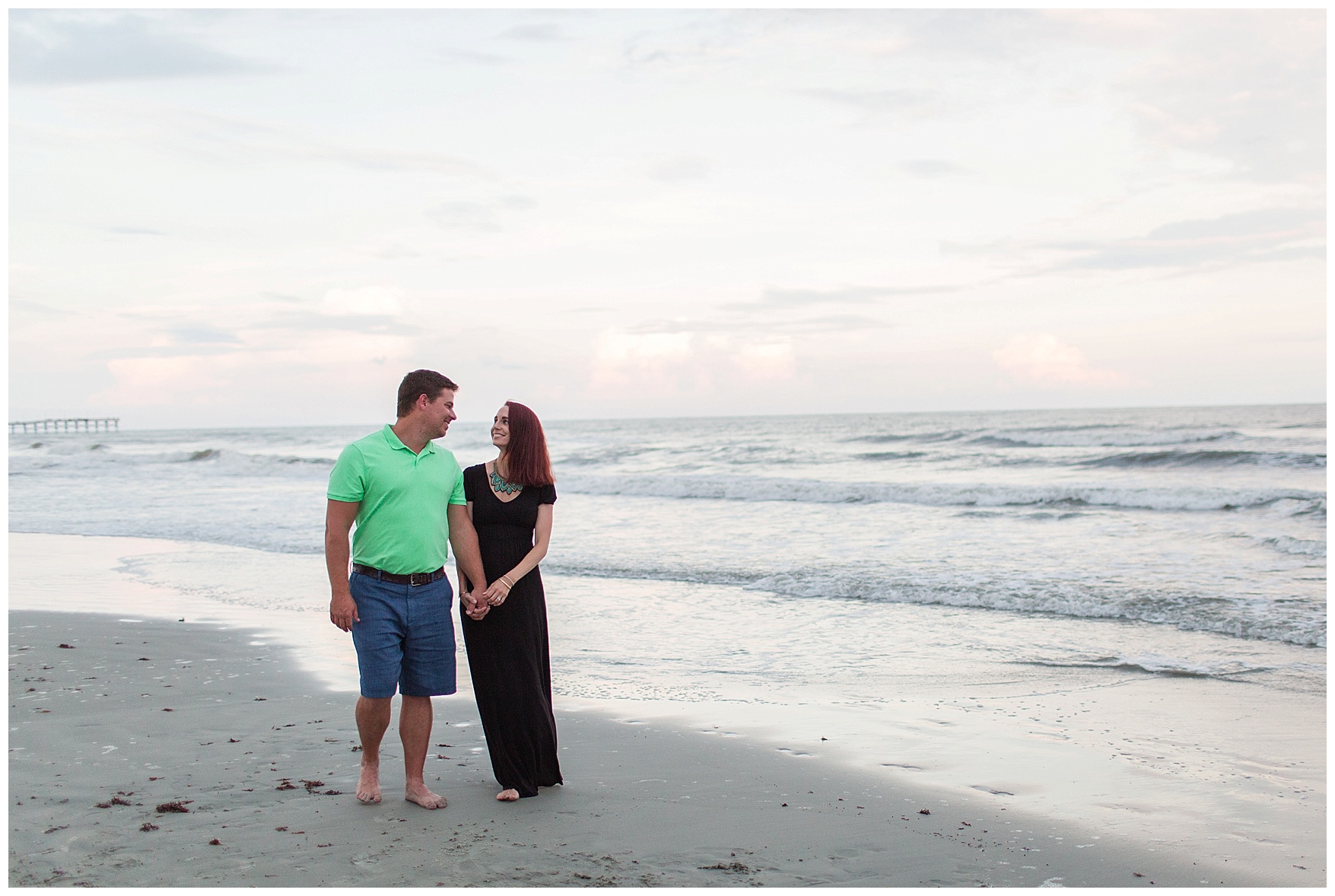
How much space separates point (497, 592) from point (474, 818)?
89 cm

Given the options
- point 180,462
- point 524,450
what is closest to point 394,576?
point 524,450

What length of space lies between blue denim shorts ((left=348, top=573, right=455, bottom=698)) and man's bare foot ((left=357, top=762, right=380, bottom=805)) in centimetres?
32

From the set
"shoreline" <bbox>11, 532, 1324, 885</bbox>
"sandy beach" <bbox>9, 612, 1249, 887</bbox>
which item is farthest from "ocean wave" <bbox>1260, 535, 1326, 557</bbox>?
"sandy beach" <bbox>9, 612, 1249, 887</bbox>

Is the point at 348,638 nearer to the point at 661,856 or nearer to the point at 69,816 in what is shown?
the point at 69,816

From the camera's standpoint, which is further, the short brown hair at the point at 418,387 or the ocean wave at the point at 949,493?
the ocean wave at the point at 949,493

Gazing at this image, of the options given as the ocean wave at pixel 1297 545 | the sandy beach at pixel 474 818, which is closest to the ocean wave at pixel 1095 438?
the ocean wave at pixel 1297 545

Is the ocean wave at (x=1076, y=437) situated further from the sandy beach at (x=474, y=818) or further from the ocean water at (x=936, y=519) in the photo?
the sandy beach at (x=474, y=818)

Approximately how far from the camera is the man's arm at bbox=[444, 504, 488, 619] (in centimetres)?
413

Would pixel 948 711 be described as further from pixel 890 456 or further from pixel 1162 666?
pixel 890 456

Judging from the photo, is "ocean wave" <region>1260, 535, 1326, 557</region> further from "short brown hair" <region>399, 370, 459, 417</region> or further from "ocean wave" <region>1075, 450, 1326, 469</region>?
"ocean wave" <region>1075, 450, 1326, 469</region>

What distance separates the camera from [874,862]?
3.59 meters

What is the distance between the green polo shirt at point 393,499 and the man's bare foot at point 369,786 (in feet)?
2.76

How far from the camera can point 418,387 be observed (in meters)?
3.99

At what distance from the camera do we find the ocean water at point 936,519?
963 centimetres
